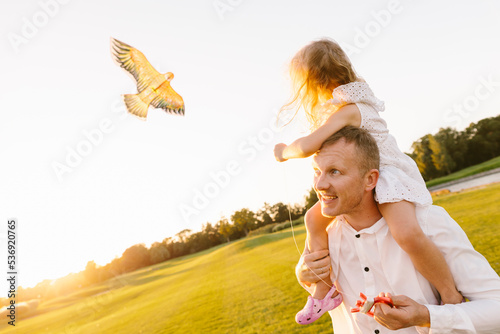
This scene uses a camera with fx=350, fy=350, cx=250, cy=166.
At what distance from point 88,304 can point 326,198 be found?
2452 cm

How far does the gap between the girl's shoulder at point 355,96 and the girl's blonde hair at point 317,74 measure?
0.25 metres

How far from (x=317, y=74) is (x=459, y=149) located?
203 ft

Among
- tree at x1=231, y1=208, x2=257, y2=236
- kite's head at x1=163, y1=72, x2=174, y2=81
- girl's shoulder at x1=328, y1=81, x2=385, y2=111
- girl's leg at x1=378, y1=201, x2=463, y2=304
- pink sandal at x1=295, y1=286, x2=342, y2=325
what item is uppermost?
tree at x1=231, y1=208, x2=257, y2=236

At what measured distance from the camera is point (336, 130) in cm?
215

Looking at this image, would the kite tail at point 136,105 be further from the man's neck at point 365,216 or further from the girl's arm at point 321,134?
the man's neck at point 365,216

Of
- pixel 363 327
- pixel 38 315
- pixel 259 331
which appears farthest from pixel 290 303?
pixel 38 315

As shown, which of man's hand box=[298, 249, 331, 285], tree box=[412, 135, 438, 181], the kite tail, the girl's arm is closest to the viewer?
the girl's arm

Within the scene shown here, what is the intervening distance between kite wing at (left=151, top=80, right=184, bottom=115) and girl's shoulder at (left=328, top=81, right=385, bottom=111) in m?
1.30

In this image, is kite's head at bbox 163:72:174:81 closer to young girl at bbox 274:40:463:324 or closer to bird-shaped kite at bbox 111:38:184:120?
bird-shaped kite at bbox 111:38:184:120

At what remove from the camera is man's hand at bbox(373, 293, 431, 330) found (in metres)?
1.74

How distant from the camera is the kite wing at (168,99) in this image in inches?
114

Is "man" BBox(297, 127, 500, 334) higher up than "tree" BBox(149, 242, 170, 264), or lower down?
lower down

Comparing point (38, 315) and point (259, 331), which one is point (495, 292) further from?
point (38, 315)

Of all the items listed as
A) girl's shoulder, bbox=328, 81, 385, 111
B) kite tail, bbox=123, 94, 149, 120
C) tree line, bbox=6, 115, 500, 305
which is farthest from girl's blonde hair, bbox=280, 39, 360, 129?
tree line, bbox=6, 115, 500, 305
